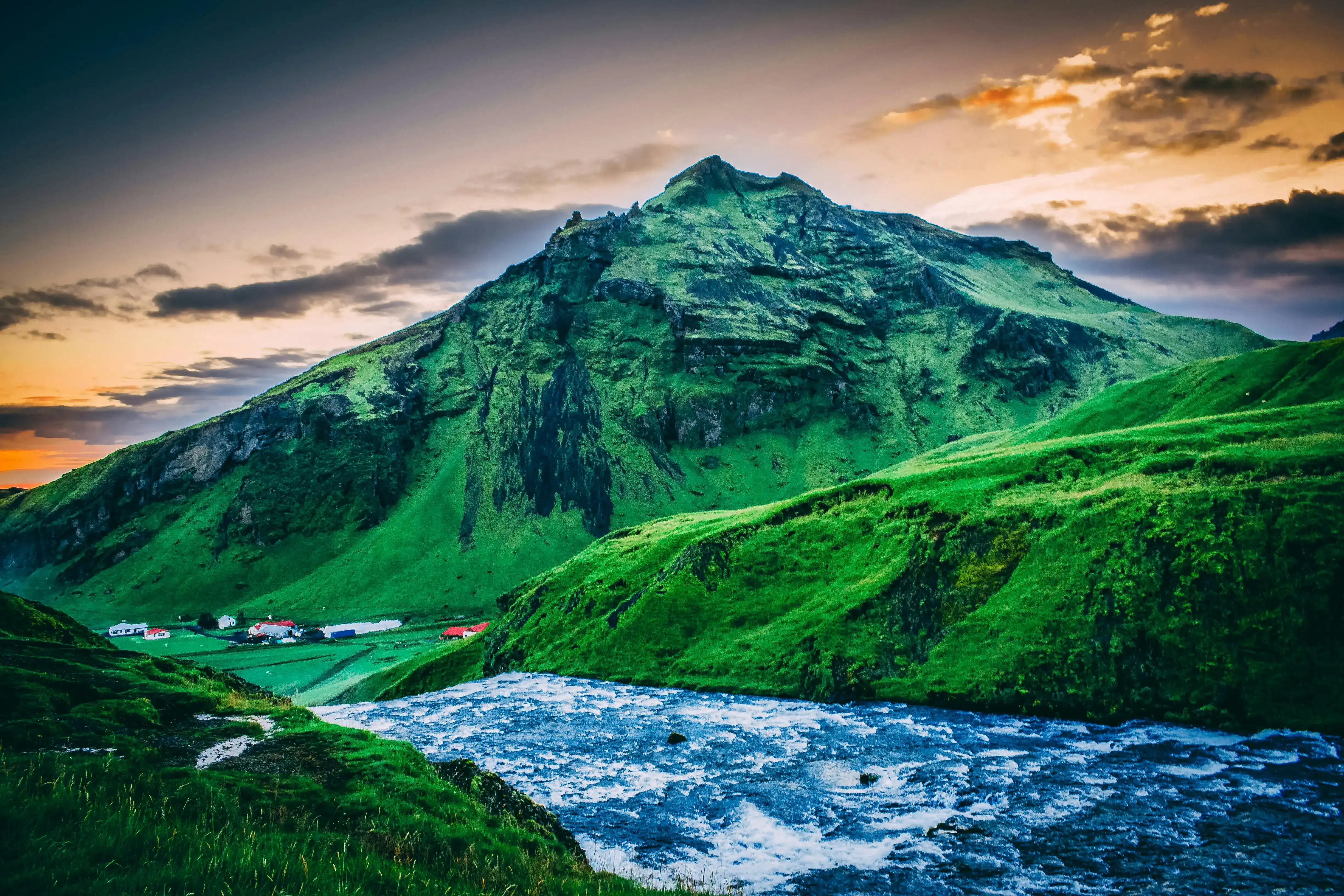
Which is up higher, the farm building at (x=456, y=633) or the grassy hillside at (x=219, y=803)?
the grassy hillside at (x=219, y=803)

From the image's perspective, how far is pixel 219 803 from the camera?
15.8 meters

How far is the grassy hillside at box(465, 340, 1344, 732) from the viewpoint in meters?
33.4

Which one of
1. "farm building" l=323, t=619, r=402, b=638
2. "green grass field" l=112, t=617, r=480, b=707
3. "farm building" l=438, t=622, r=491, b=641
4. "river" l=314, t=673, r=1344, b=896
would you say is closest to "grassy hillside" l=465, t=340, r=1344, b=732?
"river" l=314, t=673, r=1344, b=896

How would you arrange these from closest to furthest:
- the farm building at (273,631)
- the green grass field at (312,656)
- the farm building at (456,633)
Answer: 1. the green grass field at (312,656)
2. the farm building at (456,633)
3. the farm building at (273,631)

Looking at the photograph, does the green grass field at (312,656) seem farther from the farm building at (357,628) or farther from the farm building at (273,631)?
the farm building at (273,631)

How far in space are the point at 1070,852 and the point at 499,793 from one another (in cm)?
1811

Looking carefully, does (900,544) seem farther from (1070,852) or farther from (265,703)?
(265,703)

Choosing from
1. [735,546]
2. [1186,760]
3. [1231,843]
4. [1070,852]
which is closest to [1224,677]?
[1186,760]

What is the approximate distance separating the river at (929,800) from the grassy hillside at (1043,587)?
2.57 meters

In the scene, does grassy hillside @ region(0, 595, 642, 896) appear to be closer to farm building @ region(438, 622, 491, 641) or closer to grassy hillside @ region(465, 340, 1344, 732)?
grassy hillside @ region(465, 340, 1344, 732)

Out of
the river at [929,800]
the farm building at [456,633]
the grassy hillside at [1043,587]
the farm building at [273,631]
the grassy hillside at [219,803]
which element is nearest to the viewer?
the grassy hillside at [219,803]

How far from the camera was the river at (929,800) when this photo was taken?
818 inches

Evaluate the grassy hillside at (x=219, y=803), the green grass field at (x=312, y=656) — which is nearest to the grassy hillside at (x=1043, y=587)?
the grassy hillside at (x=219, y=803)

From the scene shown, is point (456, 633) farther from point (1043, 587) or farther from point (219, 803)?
point (219, 803)
